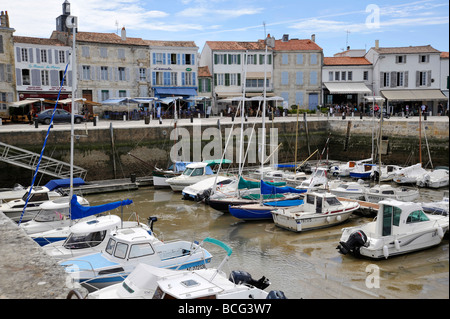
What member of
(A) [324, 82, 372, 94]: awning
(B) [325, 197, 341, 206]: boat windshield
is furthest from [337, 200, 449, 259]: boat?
(A) [324, 82, 372, 94]: awning

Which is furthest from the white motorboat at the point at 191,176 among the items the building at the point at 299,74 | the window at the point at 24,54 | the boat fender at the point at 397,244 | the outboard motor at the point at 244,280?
the building at the point at 299,74

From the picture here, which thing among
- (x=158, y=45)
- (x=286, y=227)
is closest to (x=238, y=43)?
(x=158, y=45)

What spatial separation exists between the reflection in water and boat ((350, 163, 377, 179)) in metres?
6.01

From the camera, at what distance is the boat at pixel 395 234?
11852mm

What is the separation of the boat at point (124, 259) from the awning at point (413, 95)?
31.8 m

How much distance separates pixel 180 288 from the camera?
711 centimetres

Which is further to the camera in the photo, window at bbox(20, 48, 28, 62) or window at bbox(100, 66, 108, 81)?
window at bbox(100, 66, 108, 81)

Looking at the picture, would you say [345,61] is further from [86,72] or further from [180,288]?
[180,288]

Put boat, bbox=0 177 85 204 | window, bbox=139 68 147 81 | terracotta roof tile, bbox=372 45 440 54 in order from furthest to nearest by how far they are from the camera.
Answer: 1. window, bbox=139 68 147 81
2. terracotta roof tile, bbox=372 45 440 54
3. boat, bbox=0 177 85 204

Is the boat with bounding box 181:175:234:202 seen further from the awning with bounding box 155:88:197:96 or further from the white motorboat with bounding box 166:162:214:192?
the awning with bounding box 155:88:197:96

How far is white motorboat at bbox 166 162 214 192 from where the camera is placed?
21570mm

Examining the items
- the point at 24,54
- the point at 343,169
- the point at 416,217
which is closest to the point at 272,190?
the point at 416,217

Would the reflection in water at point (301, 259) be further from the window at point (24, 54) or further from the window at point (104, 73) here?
the window at point (104, 73)

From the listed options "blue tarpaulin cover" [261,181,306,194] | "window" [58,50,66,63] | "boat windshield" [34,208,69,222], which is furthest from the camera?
"window" [58,50,66,63]
